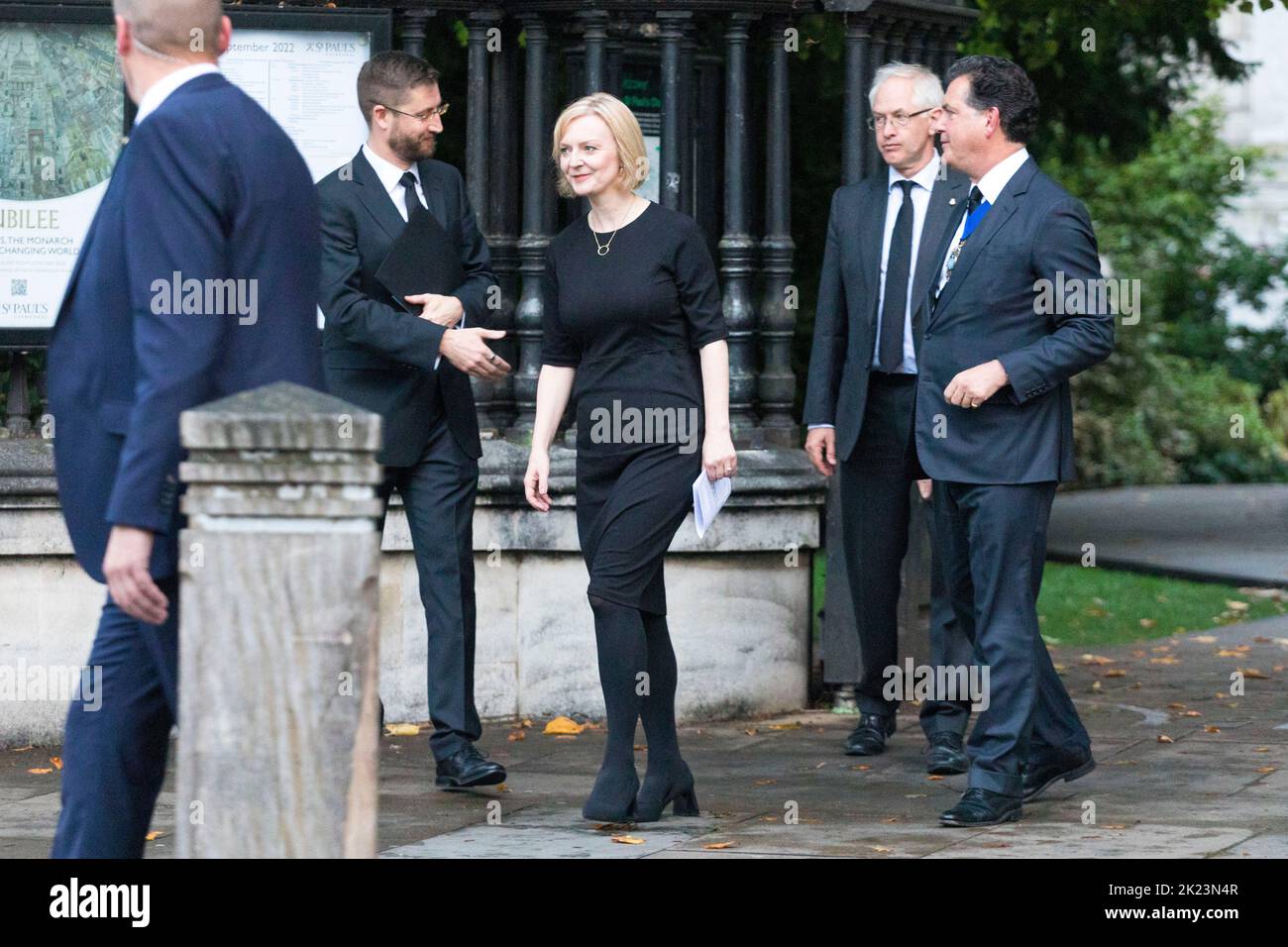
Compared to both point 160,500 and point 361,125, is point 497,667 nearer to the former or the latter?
point 361,125

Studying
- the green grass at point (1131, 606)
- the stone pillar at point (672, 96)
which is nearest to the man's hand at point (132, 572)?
the stone pillar at point (672, 96)

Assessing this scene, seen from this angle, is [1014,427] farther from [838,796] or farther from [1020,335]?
[838,796]

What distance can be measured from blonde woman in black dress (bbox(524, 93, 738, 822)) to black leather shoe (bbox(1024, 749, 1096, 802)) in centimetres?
98

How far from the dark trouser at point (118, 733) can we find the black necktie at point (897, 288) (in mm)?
3587

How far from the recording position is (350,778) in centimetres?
383

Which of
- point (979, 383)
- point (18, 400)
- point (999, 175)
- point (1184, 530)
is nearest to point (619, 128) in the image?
point (999, 175)

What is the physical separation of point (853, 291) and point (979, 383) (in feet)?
4.86

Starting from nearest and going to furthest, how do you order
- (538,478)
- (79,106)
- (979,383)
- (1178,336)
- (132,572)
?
(132,572) < (979,383) < (538,478) < (79,106) < (1178,336)

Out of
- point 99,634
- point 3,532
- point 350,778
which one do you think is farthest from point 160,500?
point 3,532

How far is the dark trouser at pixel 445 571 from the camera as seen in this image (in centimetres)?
668

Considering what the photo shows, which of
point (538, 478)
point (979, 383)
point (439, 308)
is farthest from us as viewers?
point (439, 308)

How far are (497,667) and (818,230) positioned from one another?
6620mm

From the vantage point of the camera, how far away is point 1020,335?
6.21 metres

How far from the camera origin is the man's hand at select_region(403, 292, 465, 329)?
670 centimetres
